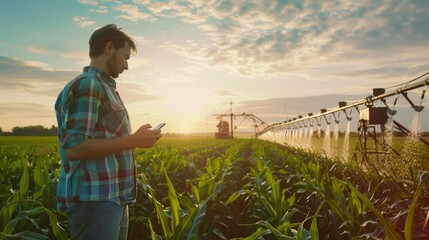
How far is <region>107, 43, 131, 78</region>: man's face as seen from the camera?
2.61 meters

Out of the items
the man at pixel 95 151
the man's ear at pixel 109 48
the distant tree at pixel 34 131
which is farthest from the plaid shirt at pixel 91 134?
the distant tree at pixel 34 131

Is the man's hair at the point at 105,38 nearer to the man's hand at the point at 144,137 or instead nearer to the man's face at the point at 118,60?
Answer: the man's face at the point at 118,60

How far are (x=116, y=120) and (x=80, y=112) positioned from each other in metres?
0.27

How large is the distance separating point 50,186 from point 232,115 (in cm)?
7993

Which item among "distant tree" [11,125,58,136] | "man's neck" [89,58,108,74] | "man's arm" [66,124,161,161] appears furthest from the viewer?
"distant tree" [11,125,58,136]

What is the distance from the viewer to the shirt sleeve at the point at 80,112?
7.51 feet

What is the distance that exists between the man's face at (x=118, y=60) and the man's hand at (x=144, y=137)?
0.49 metres

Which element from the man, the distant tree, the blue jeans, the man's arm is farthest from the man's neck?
the distant tree

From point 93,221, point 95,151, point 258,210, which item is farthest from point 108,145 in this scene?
point 258,210

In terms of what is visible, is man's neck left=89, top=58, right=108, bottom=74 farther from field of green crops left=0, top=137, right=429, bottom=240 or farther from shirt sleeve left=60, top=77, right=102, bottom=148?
field of green crops left=0, top=137, right=429, bottom=240

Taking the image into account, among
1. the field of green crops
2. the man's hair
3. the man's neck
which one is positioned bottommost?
the field of green crops

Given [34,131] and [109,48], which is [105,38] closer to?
[109,48]

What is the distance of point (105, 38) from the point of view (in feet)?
8.38

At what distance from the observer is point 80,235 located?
2383 mm
